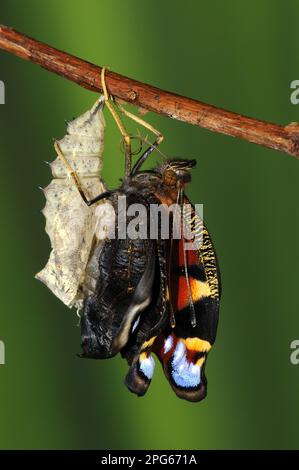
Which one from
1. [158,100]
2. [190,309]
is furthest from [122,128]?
[190,309]

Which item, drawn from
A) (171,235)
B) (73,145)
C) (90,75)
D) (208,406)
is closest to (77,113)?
(73,145)

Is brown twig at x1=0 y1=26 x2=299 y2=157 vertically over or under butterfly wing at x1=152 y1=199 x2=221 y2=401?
over

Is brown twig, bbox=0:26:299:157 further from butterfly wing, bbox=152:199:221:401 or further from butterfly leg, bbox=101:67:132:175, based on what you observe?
butterfly wing, bbox=152:199:221:401

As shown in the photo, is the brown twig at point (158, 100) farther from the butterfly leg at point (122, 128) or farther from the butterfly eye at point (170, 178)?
the butterfly eye at point (170, 178)

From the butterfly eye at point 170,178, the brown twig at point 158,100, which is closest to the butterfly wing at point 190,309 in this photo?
the butterfly eye at point 170,178

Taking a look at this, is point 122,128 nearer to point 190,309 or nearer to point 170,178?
point 170,178

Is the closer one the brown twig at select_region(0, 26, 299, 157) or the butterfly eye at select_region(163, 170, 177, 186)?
the brown twig at select_region(0, 26, 299, 157)

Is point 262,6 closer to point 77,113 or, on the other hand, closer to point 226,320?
point 77,113

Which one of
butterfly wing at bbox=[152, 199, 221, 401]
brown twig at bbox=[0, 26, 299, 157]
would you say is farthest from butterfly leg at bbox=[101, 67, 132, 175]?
butterfly wing at bbox=[152, 199, 221, 401]
